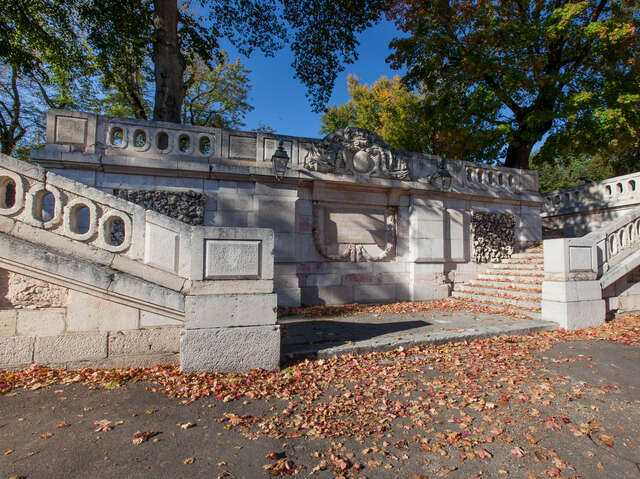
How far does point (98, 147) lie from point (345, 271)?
655 centimetres

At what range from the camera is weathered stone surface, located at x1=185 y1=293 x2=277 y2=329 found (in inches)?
148

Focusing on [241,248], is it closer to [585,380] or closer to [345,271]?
[585,380]

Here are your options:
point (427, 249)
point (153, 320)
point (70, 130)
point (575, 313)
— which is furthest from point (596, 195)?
point (70, 130)

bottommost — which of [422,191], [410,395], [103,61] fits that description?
[410,395]

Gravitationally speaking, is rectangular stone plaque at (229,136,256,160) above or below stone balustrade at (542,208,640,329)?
above

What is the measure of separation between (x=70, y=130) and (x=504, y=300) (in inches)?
424

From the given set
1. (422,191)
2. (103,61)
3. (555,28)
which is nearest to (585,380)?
(422,191)

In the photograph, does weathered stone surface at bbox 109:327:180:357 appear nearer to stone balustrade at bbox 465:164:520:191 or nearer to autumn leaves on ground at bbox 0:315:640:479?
autumn leaves on ground at bbox 0:315:640:479

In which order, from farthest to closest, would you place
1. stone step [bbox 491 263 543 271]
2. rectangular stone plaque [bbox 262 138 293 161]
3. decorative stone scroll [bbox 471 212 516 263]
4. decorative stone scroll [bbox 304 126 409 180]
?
decorative stone scroll [bbox 471 212 516 263], stone step [bbox 491 263 543 271], decorative stone scroll [bbox 304 126 409 180], rectangular stone plaque [bbox 262 138 293 161]

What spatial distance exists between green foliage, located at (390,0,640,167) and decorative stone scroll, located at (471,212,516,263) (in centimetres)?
419

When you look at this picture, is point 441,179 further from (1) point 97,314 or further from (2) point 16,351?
(2) point 16,351

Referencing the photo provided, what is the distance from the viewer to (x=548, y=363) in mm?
4496

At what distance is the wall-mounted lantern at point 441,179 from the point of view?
951 cm

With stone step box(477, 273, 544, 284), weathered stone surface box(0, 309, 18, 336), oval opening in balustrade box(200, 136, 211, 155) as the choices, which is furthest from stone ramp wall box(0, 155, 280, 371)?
stone step box(477, 273, 544, 284)
